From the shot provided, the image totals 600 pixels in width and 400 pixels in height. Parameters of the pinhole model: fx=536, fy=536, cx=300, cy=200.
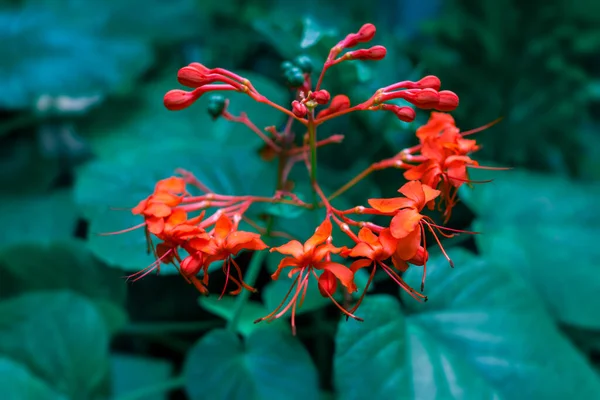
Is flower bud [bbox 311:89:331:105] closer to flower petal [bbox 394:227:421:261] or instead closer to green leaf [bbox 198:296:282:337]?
flower petal [bbox 394:227:421:261]

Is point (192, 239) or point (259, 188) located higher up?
point (192, 239)

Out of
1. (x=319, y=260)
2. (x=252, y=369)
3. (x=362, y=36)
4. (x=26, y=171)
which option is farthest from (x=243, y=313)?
(x=26, y=171)

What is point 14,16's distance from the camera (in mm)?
1274

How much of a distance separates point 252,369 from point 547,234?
2.06 feet

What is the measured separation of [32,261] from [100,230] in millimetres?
290

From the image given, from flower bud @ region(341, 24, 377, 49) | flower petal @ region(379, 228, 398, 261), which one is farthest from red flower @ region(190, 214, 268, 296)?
flower bud @ region(341, 24, 377, 49)

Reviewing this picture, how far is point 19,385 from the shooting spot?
751 millimetres

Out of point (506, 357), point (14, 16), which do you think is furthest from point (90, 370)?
point (14, 16)

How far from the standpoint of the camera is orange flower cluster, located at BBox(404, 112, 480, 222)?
20.9 inches

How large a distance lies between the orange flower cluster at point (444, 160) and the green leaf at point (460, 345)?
19cm

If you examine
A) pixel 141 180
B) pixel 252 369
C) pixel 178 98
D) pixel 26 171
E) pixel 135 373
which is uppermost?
pixel 178 98

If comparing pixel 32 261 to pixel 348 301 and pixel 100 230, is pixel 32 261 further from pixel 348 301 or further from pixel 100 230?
pixel 348 301

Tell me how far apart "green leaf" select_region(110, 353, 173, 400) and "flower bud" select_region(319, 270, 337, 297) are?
0.51 m

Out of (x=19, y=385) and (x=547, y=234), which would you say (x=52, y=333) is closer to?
(x=19, y=385)
